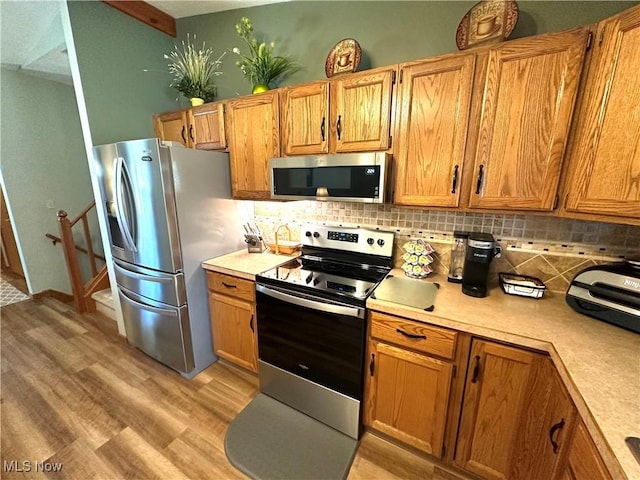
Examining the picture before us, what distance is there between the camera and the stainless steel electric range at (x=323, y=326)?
1418 millimetres

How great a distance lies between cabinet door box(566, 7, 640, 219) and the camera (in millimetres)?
925

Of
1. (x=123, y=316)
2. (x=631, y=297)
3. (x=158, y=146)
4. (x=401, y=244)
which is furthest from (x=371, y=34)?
(x=123, y=316)

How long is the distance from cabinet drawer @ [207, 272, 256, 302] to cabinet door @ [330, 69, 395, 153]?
1.10m

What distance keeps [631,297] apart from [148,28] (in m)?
3.76

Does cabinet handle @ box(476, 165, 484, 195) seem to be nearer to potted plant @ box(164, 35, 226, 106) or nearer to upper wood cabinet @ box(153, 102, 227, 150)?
upper wood cabinet @ box(153, 102, 227, 150)

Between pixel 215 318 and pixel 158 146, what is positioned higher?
pixel 158 146

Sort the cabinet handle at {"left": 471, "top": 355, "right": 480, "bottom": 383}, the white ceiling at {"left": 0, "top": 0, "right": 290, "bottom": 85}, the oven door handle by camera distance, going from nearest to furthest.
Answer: the cabinet handle at {"left": 471, "top": 355, "right": 480, "bottom": 383} < the oven door handle < the white ceiling at {"left": 0, "top": 0, "right": 290, "bottom": 85}

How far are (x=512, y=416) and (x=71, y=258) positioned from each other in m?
4.08

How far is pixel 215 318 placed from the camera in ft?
6.64

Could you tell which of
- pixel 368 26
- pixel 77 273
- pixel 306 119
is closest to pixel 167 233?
pixel 306 119

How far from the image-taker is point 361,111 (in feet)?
4.83

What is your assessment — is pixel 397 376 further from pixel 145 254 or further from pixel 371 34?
pixel 371 34

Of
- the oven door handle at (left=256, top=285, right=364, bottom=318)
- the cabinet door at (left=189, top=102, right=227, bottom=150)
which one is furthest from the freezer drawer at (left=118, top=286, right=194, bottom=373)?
the cabinet door at (left=189, top=102, right=227, bottom=150)

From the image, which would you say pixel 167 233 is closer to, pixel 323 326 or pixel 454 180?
pixel 323 326
